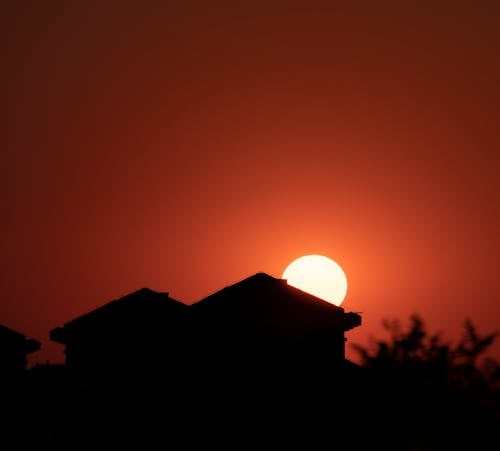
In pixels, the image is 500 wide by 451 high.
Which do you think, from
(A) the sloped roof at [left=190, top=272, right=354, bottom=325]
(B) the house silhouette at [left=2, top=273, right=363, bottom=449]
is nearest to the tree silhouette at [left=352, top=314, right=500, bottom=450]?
(B) the house silhouette at [left=2, top=273, right=363, bottom=449]

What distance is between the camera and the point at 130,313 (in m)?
30.9

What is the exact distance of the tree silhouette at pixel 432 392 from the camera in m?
13.6

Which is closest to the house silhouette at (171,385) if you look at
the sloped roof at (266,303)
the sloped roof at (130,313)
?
the sloped roof at (130,313)

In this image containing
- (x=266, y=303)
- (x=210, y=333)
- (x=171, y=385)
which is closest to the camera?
(x=171, y=385)

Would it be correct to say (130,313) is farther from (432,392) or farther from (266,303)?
(432,392)

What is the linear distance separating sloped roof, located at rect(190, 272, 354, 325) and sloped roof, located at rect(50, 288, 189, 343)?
16.9 ft

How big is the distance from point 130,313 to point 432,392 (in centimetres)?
1844

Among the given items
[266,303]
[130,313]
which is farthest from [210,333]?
[266,303]

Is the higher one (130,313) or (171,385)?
(130,313)

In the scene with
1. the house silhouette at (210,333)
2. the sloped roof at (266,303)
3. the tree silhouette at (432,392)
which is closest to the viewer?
the tree silhouette at (432,392)

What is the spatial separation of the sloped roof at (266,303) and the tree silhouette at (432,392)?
20492mm

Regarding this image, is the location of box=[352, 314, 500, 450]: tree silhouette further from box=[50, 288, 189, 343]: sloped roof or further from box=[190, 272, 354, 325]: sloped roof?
box=[190, 272, 354, 325]: sloped roof

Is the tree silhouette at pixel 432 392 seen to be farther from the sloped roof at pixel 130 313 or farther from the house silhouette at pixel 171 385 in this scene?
the sloped roof at pixel 130 313

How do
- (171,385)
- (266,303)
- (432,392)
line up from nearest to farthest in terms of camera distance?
(432,392) < (171,385) < (266,303)
